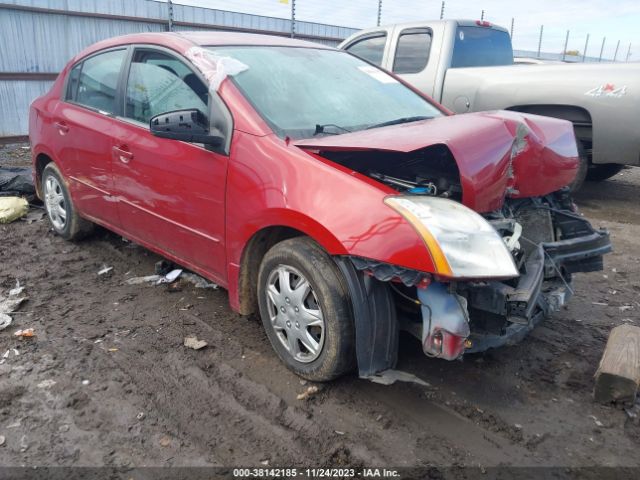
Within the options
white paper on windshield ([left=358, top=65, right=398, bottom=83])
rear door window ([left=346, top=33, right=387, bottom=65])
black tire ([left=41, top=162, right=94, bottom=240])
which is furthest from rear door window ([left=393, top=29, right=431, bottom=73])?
black tire ([left=41, top=162, right=94, bottom=240])

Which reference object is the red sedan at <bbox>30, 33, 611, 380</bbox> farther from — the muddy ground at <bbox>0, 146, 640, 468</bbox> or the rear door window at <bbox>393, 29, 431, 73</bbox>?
the rear door window at <bbox>393, 29, 431, 73</bbox>

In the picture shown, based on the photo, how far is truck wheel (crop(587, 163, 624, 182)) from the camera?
291 inches

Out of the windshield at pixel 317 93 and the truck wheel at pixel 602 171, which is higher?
the windshield at pixel 317 93

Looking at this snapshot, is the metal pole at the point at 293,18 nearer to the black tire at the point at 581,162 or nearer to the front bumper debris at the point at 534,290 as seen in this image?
the black tire at the point at 581,162

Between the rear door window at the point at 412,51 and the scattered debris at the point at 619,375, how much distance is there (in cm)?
488

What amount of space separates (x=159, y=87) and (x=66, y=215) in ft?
6.34

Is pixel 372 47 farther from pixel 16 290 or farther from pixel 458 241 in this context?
pixel 458 241

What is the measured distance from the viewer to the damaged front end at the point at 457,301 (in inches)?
96.1

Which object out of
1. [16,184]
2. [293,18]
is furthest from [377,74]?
[293,18]

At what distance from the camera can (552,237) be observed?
3.42m

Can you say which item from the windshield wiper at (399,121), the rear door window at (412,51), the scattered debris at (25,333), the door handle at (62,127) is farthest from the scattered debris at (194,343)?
the rear door window at (412,51)

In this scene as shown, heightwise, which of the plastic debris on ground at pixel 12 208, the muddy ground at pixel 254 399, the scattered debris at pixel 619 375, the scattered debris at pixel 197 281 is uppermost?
the scattered debris at pixel 619 375

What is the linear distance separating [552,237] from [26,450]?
10.1 feet

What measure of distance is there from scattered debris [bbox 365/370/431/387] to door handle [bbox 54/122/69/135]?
332 centimetres
